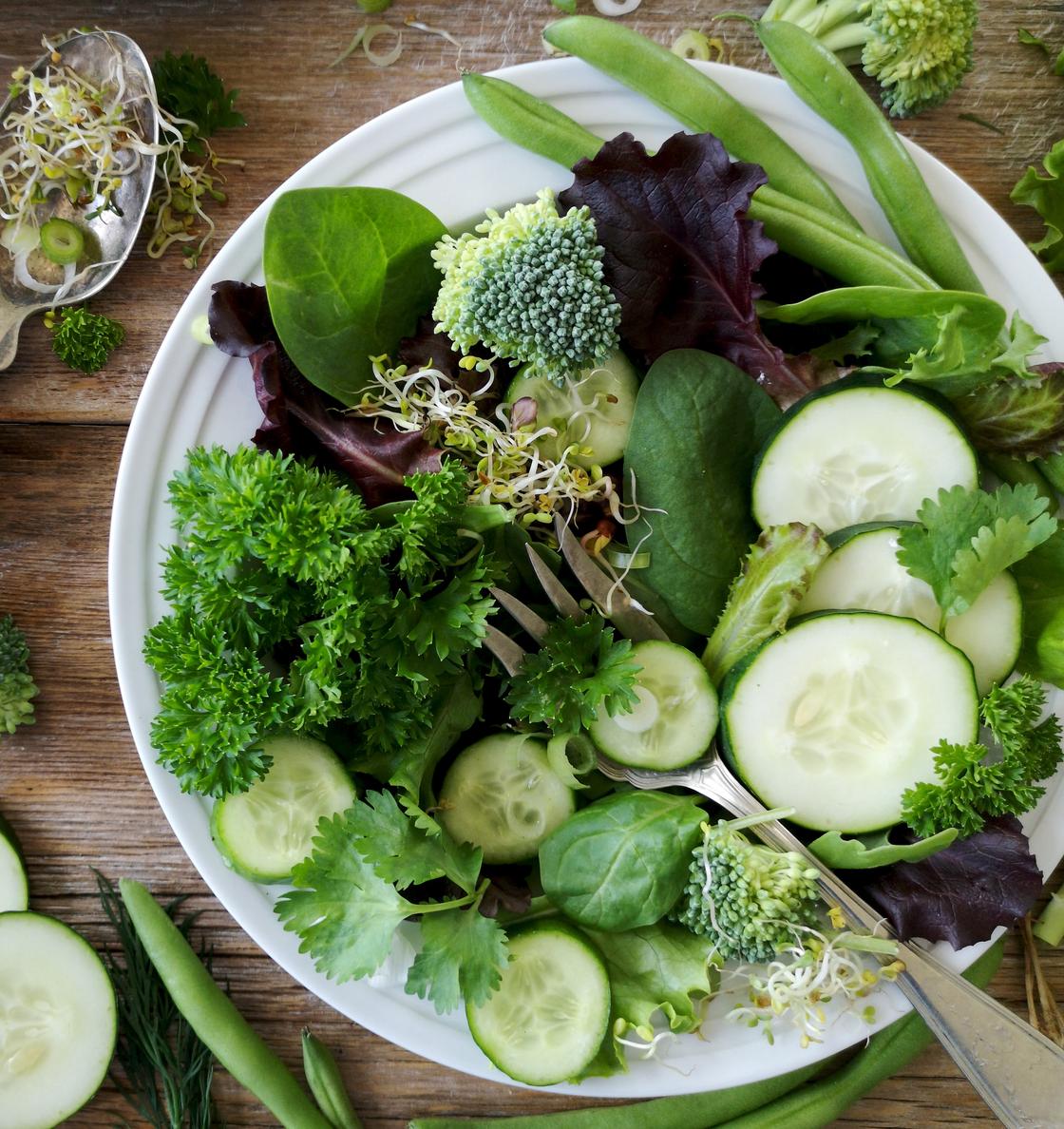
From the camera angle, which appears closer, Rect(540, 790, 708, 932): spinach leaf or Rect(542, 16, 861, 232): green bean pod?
Rect(540, 790, 708, 932): spinach leaf

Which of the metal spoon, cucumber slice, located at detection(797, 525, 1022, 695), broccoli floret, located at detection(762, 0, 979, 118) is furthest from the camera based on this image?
the metal spoon

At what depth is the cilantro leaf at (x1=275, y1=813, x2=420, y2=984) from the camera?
1.74 metres

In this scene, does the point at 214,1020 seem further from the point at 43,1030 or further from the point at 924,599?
the point at 924,599

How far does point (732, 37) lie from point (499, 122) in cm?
68

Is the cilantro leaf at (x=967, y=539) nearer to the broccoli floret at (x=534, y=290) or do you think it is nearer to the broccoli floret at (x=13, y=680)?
the broccoli floret at (x=534, y=290)

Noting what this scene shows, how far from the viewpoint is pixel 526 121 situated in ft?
6.08

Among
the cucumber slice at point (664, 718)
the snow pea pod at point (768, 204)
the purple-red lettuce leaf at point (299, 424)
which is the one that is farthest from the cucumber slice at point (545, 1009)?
the snow pea pod at point (768, 204)

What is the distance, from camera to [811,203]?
1.92m

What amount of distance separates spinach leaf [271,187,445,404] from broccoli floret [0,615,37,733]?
1.00 metres

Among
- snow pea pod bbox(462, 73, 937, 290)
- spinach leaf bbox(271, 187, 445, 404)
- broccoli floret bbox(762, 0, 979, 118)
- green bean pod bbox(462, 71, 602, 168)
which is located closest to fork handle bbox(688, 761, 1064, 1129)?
snow pea pod bbox(462, 73, 937, 290)

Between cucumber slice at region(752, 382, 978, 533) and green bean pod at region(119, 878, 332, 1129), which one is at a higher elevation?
cucumber slice at region(752, 382, 978, 533)

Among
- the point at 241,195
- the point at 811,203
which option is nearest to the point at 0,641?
the point at 241,195

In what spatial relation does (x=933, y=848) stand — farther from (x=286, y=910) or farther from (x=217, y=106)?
(x=217, y=106)

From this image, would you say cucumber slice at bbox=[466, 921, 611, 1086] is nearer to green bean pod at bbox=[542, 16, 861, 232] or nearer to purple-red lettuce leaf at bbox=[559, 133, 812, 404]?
purple-red lettuce leaf at bbox=[559, 133, 812, 404]
